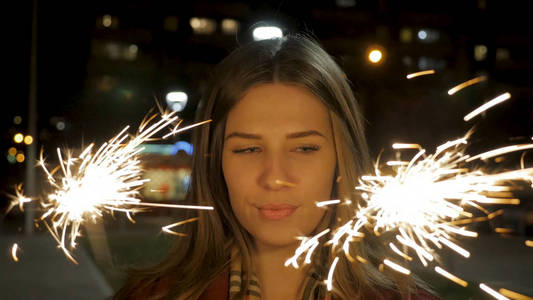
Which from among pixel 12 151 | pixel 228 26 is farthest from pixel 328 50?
pixel 12 151

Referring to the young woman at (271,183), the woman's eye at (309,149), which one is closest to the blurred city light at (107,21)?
the young woman at (271,183)

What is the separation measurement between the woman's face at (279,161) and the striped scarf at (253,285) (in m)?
0.17

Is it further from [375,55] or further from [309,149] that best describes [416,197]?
[375,55]

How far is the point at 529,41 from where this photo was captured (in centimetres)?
2658

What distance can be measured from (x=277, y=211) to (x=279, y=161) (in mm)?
179

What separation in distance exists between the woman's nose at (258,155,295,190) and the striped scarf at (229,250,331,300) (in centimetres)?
42

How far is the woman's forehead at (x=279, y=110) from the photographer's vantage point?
1.96 meters

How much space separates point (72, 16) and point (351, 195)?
8897 mm

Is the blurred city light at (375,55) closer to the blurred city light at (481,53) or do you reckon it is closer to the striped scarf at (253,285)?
the striped scarf at (253,285)

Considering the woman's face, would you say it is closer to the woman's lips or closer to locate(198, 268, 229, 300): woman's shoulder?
the woman's lips

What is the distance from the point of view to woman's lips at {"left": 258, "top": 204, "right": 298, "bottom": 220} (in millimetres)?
1921

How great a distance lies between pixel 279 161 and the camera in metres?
1.91

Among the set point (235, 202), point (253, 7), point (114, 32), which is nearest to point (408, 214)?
point (235, 202)

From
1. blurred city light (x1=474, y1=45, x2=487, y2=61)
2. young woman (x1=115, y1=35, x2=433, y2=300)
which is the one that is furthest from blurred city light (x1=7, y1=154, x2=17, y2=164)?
young woman (x1=115, y1=35, x2=433, y2=300)
